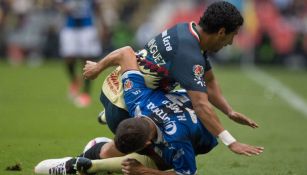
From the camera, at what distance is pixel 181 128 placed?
8.34 meters

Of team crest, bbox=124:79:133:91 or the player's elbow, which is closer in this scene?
the player's elbow

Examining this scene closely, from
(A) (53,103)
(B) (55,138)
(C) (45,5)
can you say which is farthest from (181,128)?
(C) (45,5)

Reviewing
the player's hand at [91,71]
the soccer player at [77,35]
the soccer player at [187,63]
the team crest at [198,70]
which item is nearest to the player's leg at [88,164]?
the soccer player at [187,63]

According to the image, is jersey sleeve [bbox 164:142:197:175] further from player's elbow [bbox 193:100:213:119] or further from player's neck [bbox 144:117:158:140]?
player's elbow [bbox 193:100:213:119]

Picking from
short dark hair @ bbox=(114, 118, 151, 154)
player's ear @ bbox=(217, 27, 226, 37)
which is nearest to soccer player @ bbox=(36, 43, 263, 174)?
short dark hair @ bbox=(114, 118, 151, 154)

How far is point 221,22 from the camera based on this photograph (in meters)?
8.27

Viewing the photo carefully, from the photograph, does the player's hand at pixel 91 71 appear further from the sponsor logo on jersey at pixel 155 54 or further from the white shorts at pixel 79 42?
the white shorts at pixel 79 42

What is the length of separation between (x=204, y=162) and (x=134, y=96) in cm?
182

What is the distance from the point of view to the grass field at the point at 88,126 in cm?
997

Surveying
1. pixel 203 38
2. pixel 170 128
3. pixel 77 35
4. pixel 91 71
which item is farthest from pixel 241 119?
pixel 77 35

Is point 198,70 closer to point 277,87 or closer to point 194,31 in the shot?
point 194,31

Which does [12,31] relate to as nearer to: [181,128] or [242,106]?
[242,106]

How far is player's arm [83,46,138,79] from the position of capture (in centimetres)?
886

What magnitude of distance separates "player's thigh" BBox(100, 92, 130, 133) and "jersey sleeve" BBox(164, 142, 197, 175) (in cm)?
81
